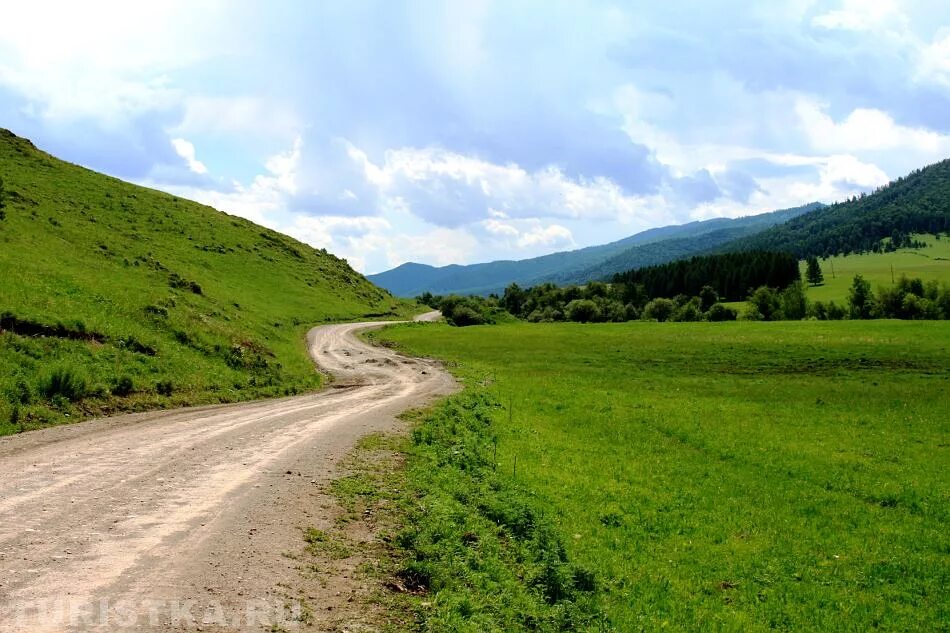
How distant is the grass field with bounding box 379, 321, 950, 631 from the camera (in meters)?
13.0

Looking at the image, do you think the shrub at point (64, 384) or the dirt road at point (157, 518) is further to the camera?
the shrub at point (64, 384)

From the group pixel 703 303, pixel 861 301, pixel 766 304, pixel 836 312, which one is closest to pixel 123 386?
pixel 766 304

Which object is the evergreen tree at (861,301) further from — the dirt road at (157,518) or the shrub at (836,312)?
the dirt road at (157,518)

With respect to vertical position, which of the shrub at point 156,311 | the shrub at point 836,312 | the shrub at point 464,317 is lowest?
the shrub at point 836,312

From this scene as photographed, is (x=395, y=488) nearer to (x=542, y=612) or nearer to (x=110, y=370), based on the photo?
(x=542, y=612)

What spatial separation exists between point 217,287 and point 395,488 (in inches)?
2488

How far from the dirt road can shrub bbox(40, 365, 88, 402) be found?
247 centimetres

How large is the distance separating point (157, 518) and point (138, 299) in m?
30.2

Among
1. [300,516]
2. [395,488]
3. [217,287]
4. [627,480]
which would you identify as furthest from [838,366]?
[217,287]

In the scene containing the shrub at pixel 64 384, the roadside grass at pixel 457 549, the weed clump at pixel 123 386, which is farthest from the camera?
the weed clump at pixel 123 386

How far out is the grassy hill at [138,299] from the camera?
82.5 feet

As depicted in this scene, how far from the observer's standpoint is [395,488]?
16656 mm

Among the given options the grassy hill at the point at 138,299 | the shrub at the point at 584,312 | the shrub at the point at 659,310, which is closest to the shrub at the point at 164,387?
the grassy hill at the point at 138,299

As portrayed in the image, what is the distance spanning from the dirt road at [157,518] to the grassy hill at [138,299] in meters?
4.49
